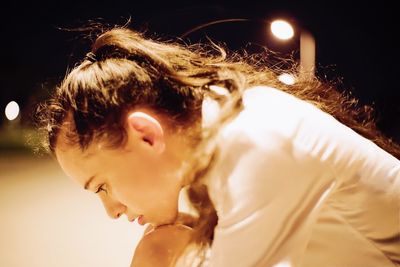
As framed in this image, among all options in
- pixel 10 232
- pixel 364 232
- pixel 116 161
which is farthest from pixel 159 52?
pixel 10 232

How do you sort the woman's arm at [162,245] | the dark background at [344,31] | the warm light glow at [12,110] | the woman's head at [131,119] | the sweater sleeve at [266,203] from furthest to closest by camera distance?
1. the warm light glow at [12,110]
2. the dark background at [344,31]
3. the woman's arm at [162,245]
4. the woman's head at [131,119]
5. the sweater sleeve at [266,203]

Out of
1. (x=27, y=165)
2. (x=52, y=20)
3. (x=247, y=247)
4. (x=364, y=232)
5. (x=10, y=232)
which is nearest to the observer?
(x=247, y=247)

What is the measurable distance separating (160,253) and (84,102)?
0.40 meters

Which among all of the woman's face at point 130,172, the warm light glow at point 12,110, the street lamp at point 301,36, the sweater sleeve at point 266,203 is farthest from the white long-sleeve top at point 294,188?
the warm light glow at point 12,110

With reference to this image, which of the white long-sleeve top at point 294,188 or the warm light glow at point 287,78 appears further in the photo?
the warm light glow at point 287,78

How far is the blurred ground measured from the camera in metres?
1.50

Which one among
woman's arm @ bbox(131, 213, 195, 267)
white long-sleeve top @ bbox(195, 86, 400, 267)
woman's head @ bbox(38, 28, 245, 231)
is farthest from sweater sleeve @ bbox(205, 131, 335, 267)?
→ woman's arm @ bbox(131, 213, 195, 267)

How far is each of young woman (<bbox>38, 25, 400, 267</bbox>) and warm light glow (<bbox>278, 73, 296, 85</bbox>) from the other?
0.28ft

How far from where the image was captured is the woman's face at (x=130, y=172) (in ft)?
2.83

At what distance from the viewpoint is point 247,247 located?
739 millimetres

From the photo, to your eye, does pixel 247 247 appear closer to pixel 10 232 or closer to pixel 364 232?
pixel 364 232

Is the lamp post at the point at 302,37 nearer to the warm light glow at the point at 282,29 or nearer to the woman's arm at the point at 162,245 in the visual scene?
the warm light glow at the point at 282,29

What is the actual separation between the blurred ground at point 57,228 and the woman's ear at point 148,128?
2.36ft

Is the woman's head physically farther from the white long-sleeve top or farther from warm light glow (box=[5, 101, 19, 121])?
warm light glow (box=[5, 101, 19, 121])
